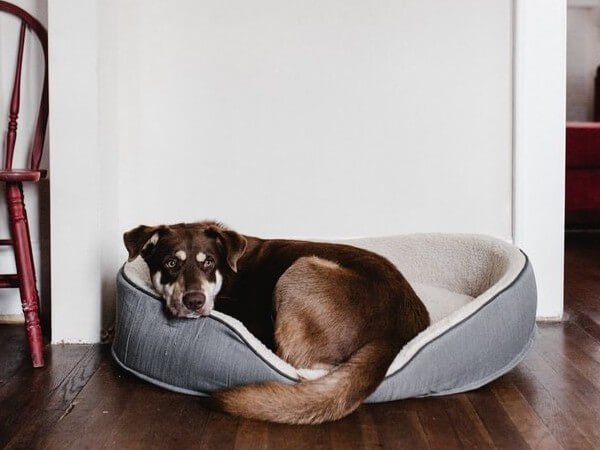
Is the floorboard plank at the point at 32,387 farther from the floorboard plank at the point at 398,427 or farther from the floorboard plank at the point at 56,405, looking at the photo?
the floorboard plank at the point at 398,427

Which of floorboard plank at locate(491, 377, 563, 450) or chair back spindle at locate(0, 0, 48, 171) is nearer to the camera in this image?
floorboard plank at locate(491, 377, 563, 450)

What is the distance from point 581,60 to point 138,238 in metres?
6.81

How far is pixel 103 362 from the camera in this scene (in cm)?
271

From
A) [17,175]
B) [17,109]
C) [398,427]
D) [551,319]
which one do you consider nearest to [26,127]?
[17,109]

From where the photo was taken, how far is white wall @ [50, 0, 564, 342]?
3.36m

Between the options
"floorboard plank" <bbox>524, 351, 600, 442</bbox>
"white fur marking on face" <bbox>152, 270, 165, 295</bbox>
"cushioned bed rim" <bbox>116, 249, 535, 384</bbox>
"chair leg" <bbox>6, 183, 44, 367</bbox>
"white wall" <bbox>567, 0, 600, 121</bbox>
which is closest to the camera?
"floorboard plank" <bbox>524, 351, 600, 442</bbox>

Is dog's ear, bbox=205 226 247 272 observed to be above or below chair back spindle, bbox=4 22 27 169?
below

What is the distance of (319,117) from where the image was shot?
341cm

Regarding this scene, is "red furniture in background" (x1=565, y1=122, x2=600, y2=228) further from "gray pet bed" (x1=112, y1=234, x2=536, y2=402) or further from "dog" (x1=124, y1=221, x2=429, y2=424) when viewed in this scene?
"dog" (x1=124, y1=221, x2=429, y2=424)

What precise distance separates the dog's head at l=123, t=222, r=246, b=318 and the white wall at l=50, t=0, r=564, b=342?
0.85 m

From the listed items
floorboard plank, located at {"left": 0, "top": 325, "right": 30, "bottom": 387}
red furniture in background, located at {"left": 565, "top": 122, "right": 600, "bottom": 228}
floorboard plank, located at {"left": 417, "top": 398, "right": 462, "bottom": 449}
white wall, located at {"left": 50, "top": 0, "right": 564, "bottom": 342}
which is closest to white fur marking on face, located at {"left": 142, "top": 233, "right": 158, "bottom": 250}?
floorboard plank, located at {"left": 0, "top": 325, "right": 30, "bottom": 387}

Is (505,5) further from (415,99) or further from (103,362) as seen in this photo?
(103,362)

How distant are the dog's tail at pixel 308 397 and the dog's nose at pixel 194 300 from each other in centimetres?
31

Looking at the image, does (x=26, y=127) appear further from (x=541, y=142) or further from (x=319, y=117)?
(x=541, y=142)
